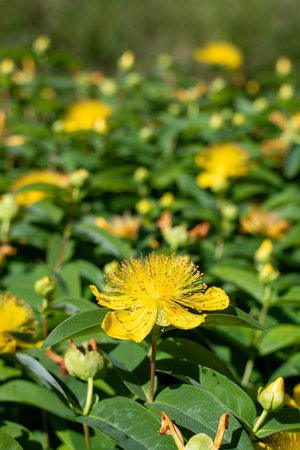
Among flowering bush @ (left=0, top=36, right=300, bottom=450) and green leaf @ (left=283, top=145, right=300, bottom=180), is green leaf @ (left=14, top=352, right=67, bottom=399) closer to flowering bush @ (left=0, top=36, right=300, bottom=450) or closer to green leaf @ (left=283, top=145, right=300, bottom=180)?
flowering bush @ (left=0, top=36, right=300, bottom=450)

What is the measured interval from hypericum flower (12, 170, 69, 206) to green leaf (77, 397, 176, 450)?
2.49ft

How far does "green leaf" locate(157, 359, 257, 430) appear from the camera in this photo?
27.4 inches

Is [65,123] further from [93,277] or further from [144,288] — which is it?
[144,288]

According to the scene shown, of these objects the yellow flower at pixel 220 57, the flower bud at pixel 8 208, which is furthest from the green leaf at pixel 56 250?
the yellow flower at pixel 220 57

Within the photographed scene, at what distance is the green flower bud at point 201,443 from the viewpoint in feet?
1.93

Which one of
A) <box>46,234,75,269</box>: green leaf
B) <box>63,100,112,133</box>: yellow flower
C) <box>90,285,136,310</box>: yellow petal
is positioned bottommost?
<box>90,285,136,310</box>: yellow petal

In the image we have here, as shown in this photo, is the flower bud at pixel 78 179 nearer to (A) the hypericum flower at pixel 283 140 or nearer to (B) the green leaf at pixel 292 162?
(B) the green leaf at pixel 292 162

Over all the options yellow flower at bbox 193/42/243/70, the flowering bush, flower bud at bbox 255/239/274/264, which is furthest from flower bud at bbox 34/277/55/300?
yellow flower at bbox 193/42/243/70

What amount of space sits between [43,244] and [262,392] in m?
0.81

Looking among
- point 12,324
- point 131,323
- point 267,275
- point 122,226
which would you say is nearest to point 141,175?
point 122,226

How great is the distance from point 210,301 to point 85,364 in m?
0.21

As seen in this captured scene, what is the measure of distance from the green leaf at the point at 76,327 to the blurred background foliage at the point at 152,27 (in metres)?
5.28

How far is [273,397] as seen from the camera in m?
0.65

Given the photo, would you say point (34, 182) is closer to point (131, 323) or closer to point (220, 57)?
point (131, 323)
